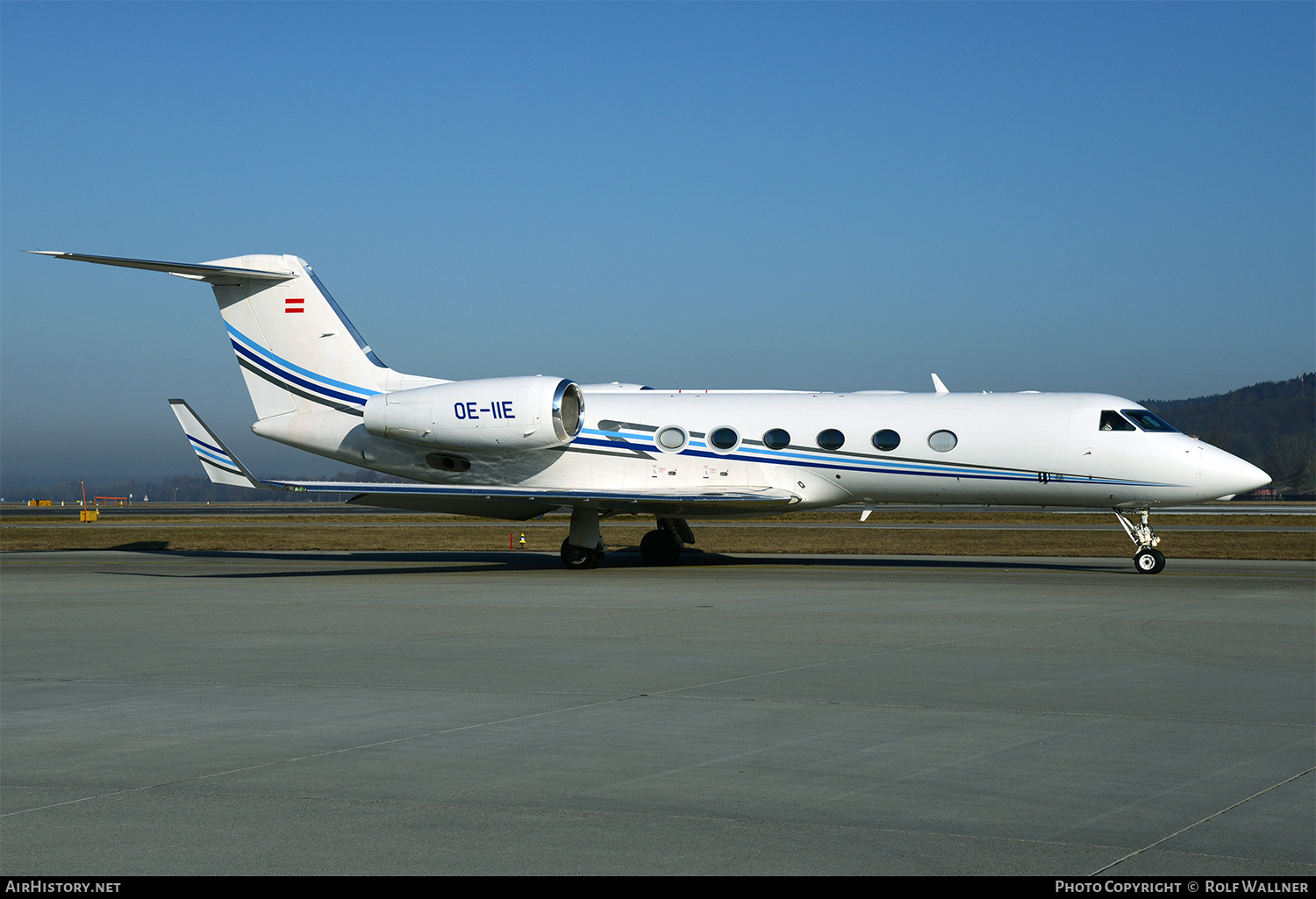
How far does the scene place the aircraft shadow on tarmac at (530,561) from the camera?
22219 millimetres

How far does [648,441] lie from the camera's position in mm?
23156

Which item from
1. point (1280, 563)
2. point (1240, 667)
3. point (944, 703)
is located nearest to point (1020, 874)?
point (944, 703)

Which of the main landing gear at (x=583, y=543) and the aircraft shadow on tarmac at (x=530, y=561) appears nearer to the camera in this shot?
the aircraft shadow on tarmac at (x=530, y=561)

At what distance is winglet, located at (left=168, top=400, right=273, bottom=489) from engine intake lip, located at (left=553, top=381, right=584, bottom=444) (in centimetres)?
530

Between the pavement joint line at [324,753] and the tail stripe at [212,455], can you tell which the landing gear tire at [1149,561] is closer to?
the pavement joint line at [324,753]

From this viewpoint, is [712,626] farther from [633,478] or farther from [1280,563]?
[1280,563]

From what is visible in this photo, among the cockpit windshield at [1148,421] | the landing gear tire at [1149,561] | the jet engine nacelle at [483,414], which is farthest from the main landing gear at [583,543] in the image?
the cockpit windshield at [1148,421]

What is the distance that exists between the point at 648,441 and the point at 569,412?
5.35ft

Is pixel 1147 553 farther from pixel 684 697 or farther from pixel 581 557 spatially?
pixel 684 697

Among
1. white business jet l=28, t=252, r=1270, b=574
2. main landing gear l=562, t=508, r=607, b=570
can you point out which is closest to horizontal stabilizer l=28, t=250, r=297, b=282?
white business jet l=28, t=252, r=1270, b=574

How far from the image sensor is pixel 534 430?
2250cm

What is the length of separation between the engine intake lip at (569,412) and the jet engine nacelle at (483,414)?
2 cm

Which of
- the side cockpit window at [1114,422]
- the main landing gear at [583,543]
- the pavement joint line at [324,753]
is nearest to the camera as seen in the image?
the pavement joint line at [324,753]
